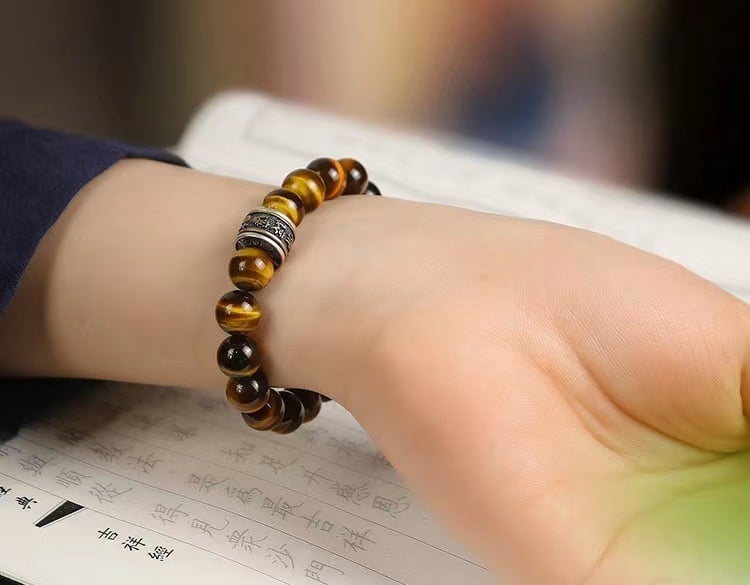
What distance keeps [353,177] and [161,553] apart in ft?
0.74

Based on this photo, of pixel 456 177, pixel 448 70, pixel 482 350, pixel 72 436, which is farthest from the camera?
pixel 448 70

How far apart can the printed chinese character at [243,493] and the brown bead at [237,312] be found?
0.28 ft

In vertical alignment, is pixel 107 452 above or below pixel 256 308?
below

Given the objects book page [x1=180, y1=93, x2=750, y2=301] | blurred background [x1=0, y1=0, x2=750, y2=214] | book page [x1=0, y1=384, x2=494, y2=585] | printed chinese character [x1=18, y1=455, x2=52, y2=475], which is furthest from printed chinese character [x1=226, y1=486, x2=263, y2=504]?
blurred background [x1=0, y1=0, x2=750, y2=214]

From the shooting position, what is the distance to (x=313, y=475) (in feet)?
1.60

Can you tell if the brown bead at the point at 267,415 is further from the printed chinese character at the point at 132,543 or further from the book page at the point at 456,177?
the book page at the point at 456,177

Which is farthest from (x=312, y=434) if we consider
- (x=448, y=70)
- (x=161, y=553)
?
(x=448, y=70)

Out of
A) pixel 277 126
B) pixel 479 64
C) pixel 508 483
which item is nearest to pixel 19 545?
pixel 508 483

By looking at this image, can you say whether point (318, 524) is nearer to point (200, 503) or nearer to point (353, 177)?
point (200, 503)

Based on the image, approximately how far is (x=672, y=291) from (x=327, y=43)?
1066mm

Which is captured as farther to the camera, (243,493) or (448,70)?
(448,70)

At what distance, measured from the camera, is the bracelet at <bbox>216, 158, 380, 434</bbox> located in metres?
0.45

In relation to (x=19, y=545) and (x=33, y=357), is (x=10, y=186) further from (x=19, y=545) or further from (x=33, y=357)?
(x=19, y=545)

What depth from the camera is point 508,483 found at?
38 centimetres
